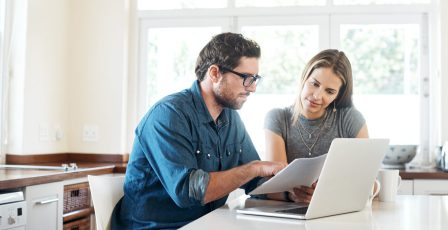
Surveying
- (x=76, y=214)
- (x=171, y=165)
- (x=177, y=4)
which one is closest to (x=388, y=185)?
(x=171, y=165)

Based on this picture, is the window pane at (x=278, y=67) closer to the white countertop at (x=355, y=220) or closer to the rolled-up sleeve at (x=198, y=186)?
the white countertop at (x=355, y=220)

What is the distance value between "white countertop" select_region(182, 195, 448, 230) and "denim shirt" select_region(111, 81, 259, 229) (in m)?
0.13

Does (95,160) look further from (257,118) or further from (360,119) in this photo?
(360,119)

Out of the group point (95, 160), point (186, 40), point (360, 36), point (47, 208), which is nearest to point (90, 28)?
point (186, 40)

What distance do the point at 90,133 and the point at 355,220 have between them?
Answer: 8.86ft

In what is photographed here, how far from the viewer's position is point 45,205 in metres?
2.69

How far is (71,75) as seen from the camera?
13.0 ft

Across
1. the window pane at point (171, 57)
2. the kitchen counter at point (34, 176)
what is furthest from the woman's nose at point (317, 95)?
the window pane at point (171, 57)

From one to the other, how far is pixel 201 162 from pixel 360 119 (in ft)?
2.77

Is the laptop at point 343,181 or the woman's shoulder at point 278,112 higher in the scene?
the woman's shoulder at point 278,112

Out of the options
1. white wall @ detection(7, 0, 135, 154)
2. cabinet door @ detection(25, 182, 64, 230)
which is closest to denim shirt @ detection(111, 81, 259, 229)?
cabinet door @ detection(25, 182, 64, 230)

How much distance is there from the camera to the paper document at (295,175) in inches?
62.2

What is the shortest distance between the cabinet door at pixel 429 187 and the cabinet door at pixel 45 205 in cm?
197

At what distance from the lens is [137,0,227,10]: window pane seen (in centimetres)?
395
